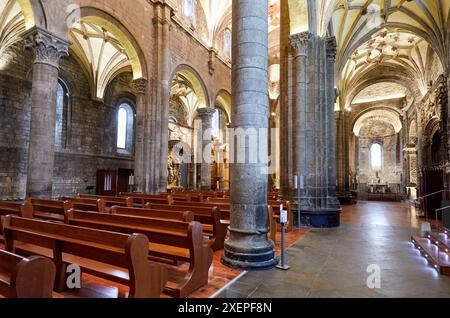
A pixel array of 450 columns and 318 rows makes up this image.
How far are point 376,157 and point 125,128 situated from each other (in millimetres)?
29391

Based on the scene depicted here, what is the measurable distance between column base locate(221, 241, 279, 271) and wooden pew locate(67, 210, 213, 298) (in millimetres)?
851

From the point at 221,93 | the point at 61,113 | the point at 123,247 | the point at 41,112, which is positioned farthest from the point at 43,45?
the point at 221,93

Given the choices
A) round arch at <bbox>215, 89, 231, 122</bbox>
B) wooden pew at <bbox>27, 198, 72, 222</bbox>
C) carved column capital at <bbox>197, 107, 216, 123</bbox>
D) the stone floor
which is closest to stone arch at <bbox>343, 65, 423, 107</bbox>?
round arch at <bbox>215, 89, 231, 122</bbox>

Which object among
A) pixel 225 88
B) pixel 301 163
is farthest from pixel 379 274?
pixel 225 88

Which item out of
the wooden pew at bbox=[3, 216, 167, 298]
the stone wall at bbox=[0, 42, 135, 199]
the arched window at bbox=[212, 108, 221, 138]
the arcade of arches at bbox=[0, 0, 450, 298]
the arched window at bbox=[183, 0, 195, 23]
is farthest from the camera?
the arched window at bbox=[212, 108, 221, 138]

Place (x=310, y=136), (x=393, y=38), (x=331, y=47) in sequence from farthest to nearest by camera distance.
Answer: (x=393, y=38)
(x=331, y=47)
(x=310, y=136)

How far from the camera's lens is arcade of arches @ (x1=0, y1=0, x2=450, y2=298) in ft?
16.4

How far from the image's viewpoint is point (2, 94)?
13828 millimetres

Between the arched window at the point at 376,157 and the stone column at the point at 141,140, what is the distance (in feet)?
98.9

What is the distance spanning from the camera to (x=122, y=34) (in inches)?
496

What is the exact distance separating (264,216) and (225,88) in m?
17.9

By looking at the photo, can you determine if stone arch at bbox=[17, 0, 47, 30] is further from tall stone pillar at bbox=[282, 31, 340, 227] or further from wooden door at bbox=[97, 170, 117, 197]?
wooden door at bbox=[97, 170, 117, 197]

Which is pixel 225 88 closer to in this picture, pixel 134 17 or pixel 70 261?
pixel 134 17

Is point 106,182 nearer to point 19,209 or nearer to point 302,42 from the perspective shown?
point 19,209
